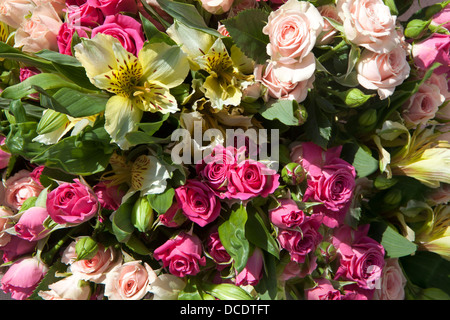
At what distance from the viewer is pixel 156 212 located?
0.65m

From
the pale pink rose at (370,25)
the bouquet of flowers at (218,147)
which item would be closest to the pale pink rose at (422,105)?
the bouquet of flowers at (218,147)

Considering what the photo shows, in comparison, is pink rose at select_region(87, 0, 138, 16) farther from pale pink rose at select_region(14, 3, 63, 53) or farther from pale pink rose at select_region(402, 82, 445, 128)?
pale pink rose at select_region(402, 82, 445, 128)

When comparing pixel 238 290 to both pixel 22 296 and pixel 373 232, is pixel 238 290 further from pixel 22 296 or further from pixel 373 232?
pixel 22 296

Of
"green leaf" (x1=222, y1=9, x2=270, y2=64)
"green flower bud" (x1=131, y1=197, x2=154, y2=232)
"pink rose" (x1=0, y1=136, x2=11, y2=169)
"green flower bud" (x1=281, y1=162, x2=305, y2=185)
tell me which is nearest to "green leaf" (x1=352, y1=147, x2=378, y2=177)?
"green flower bud" (x1=281, y1=162, x2=305, y2=185)

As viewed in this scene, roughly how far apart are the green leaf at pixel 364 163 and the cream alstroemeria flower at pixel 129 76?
29 centimetres

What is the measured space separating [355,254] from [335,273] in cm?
4

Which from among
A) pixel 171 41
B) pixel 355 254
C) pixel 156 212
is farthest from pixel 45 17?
pixel 355 254

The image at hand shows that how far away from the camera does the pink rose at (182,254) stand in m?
0.63

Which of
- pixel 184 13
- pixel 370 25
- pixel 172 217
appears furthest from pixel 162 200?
pixel 370 25

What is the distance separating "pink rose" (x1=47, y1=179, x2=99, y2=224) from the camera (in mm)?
619

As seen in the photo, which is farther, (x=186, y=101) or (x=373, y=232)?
(x=373, y=232)

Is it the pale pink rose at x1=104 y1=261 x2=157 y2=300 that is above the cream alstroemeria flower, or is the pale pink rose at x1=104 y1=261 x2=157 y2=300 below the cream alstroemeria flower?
below

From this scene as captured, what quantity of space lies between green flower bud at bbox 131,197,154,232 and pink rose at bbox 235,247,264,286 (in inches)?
5.7

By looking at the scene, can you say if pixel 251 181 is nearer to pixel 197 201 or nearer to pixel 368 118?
pixel 197 201
